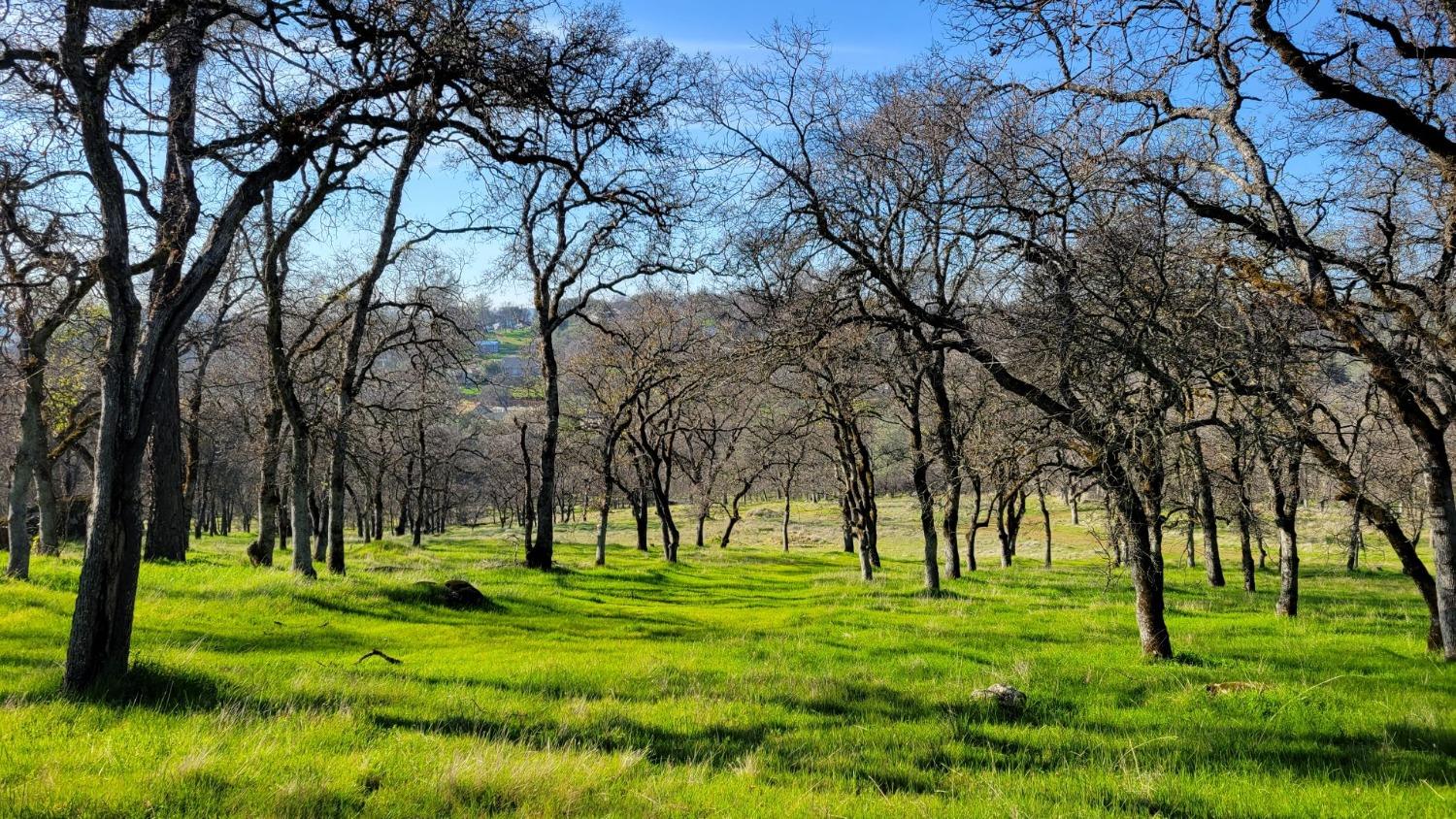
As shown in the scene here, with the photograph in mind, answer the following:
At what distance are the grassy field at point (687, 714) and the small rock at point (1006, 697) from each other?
0.59 feet

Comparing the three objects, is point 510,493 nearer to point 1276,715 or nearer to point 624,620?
point 624,620

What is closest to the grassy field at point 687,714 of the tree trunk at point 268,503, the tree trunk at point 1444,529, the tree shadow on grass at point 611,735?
the tree shadow on grass at point 611,735

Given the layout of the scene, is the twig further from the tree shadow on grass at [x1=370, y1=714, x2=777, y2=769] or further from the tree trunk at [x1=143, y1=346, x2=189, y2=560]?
the tree trunk at [x1=143, y1=346, x2=189, y2=560]

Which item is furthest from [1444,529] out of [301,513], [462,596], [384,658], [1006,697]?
[301,513]

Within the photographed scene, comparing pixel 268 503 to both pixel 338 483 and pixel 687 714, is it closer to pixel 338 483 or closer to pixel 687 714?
pixel 338 483

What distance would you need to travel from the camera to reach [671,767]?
574 cm

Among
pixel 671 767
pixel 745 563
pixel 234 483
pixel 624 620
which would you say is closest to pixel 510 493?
pixel 234 483

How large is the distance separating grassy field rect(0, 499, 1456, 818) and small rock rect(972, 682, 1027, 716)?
0.59 feet

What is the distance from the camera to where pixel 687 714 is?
7441 mm

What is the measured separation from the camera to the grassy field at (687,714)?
4875 mm

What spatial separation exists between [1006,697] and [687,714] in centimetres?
346

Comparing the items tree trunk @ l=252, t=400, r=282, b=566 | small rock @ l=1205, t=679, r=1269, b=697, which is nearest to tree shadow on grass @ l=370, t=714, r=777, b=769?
small rock @ l=1205, t=679, r=1269, b=697

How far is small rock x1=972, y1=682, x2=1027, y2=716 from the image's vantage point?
8081 millimetres

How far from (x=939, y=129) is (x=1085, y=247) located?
334 centimetres
